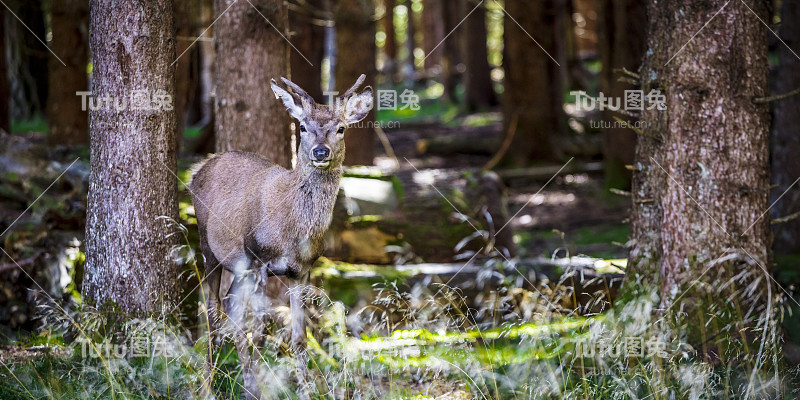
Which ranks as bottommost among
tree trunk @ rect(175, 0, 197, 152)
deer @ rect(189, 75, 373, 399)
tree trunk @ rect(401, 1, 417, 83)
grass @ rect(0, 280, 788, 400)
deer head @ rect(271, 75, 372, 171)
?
grass @ rect(0, 280, 788, 400)

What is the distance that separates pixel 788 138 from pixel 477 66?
14.8 metres

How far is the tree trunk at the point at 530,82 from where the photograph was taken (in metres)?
16.0

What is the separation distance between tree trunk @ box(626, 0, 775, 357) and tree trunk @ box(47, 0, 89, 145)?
960 cm

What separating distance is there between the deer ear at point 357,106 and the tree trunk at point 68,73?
819cm

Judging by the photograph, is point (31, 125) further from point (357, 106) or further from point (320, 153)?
point (320, 153)

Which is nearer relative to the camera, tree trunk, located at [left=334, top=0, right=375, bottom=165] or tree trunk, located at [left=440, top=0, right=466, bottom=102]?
tree trunk, located at [left=334, top=0, right=375, bottom=165]

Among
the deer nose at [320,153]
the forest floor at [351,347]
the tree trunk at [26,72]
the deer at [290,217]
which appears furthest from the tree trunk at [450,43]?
the deer nose at [320,153]

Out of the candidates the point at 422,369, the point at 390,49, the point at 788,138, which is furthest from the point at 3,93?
the point at 390,49

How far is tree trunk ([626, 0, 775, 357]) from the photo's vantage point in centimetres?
586

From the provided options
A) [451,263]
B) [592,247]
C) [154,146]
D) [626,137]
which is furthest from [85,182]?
[626,137]

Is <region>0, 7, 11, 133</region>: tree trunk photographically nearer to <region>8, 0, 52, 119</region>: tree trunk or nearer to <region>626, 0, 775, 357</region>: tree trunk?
<region>8, 0, 52, 119</region>: tree trunk

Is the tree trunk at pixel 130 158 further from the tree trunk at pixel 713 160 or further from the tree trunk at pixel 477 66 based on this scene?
the tree trunk at pixel 477 66

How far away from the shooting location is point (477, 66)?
24172mm

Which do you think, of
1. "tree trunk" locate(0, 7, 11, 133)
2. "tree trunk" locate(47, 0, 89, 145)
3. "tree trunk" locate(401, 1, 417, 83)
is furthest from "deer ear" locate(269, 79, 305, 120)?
"tree trunk" locate(401, 1, 417, 83)
